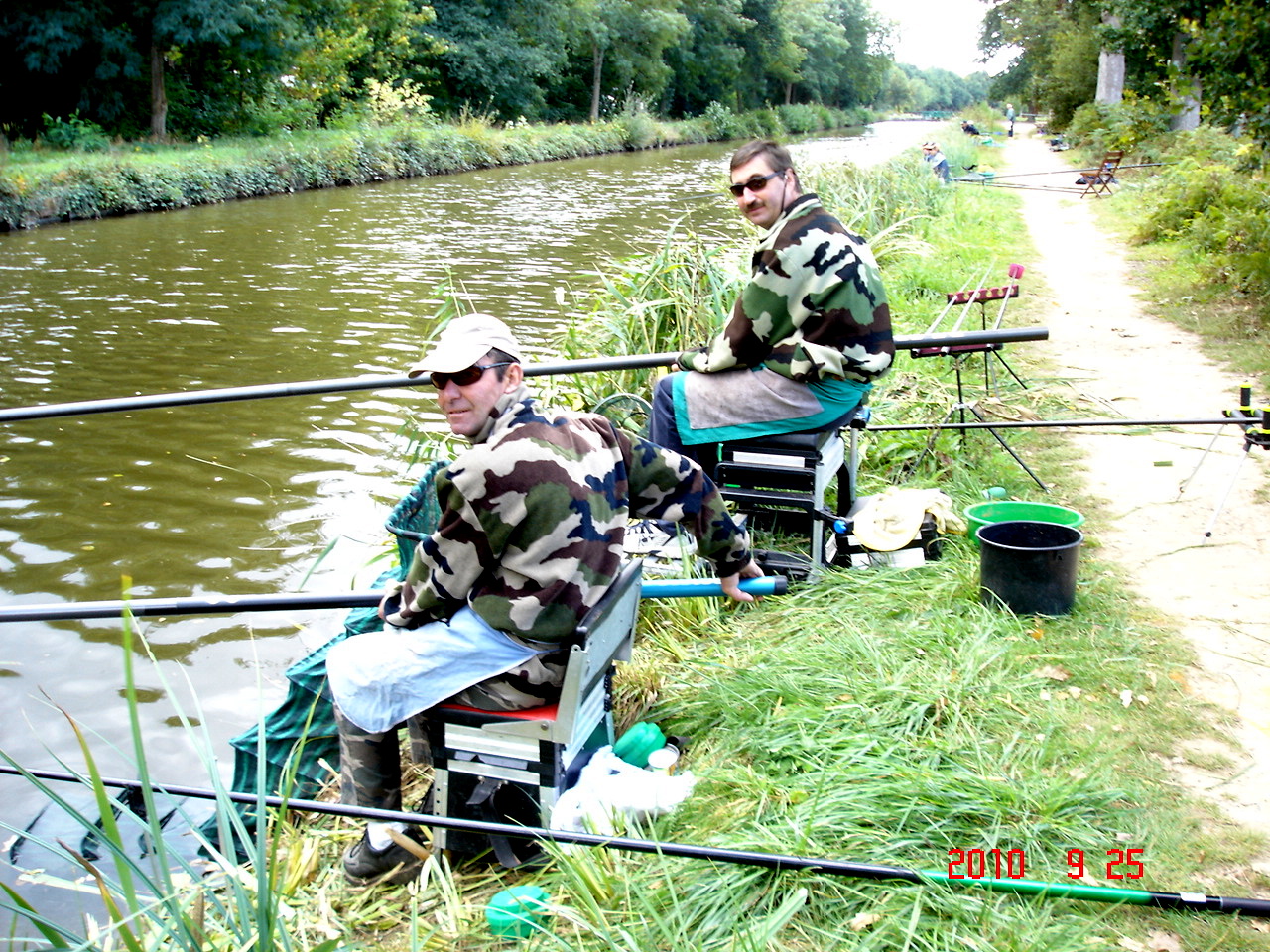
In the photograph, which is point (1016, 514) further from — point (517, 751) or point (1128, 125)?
point (1128, 125)

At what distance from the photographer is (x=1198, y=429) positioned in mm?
5867

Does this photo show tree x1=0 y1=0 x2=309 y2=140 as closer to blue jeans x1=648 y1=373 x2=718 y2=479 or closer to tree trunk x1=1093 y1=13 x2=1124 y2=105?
tree trunk x1=1093 y1=13 x2=1124 y2=105

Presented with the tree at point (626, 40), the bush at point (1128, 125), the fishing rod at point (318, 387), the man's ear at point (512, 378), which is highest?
the tree at point (626, 40)

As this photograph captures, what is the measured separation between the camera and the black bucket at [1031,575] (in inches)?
147

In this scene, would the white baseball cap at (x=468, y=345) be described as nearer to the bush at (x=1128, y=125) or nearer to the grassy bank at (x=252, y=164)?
the grassy bank at (x=252, y=164)

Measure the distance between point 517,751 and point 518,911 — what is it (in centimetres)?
39

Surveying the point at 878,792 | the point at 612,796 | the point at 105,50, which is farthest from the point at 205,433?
the point at 105,50

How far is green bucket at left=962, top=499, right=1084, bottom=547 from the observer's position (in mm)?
4230

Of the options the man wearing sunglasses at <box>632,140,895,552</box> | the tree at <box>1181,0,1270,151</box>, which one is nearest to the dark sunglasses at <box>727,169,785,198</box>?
the man wearing sunglasses at <box>632,140,895,552</box>

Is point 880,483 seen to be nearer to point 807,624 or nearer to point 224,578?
point 807,624

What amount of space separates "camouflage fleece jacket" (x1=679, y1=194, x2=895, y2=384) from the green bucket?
0.72 metres

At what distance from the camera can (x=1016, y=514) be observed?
14.2 ft

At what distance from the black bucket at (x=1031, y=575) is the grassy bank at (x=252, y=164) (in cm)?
1774

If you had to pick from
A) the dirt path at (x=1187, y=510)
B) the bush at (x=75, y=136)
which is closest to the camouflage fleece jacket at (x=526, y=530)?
the dirt path at (x=1187, y=510)
